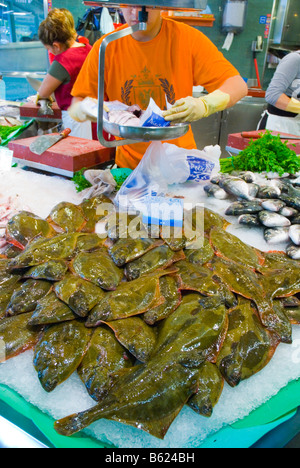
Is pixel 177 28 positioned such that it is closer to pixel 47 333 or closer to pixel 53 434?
pixel 47 333

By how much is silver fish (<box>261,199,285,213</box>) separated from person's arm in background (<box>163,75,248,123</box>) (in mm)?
741

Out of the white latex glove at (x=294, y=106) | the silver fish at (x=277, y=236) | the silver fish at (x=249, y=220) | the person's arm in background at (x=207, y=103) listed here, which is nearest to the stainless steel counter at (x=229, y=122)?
the white latex glove at (x=294, y=106)

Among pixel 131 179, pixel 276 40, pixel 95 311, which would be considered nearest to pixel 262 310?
pixel 95 311

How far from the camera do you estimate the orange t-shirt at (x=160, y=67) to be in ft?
8.87

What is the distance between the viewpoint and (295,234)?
2055 millimetres

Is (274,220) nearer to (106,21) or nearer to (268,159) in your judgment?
(268,159)

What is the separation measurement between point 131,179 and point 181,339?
1.47m

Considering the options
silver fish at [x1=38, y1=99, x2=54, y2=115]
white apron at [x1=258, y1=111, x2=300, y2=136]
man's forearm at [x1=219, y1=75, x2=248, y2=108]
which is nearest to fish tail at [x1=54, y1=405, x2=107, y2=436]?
man's forearm at [x1=219, y1=75, x2=248, y2=108]


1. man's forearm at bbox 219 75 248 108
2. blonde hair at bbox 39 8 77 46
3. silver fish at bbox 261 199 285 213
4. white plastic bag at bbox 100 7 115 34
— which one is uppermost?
white plastic bag at bbox 100 7 115 34

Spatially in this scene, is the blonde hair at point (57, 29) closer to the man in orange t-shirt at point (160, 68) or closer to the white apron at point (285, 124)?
the man in orange t-shirt at point (160, 68)

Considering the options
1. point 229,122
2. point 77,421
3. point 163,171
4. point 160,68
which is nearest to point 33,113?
point 160,68

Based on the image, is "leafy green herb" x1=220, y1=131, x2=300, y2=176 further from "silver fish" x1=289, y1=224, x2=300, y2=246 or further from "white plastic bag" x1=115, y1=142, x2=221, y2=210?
"silver fish" x1=289, y1=224, x2=300, y2=246

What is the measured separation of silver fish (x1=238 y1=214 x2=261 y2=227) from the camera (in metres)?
2.26

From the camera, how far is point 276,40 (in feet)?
26.4
